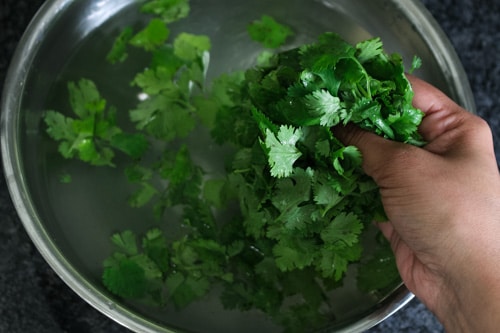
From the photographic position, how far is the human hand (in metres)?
0.72

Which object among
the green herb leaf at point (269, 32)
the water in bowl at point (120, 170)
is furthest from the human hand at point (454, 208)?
the green herb leaf at point (269, 32)

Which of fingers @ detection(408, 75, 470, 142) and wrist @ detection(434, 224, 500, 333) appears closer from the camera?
wrist @ detection(434, 224, 500, 333)

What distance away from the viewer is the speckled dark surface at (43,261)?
3.51 feet

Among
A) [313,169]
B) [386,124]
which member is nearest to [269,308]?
[313,169]

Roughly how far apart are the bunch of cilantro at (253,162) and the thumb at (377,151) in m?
0.01

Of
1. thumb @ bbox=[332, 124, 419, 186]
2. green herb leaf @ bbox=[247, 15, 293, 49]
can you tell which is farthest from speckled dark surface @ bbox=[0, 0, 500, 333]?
thumb @ bbox=[332, 124, 419, 186]

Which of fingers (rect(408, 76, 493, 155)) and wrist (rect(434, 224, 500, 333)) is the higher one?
fingers (rect(408, 76, 493, 155))

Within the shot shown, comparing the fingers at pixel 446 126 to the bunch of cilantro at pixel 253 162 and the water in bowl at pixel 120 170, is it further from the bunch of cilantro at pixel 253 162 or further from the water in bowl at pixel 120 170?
the water in bowl at pixel 120 170

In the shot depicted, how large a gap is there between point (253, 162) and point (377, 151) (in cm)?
20

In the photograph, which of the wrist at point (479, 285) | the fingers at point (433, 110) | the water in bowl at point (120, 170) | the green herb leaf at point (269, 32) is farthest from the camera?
the green herb leaf at point (269, 32)

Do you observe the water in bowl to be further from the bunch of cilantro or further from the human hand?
the human hand

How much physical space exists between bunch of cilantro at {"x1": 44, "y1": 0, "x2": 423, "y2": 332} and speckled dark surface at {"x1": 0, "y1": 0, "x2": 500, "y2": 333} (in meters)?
0.19

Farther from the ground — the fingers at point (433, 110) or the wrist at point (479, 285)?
the fingers at point (433, 110)

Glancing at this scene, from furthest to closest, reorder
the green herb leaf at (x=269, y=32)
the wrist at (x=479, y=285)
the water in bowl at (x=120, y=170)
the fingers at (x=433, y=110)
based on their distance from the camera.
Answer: the green herb leaf at (x=269, y=32) < the water in bowl at (x=120, y=170) < the fingers at (x=433, y=110) < the wrist at (x=479, y=285)
